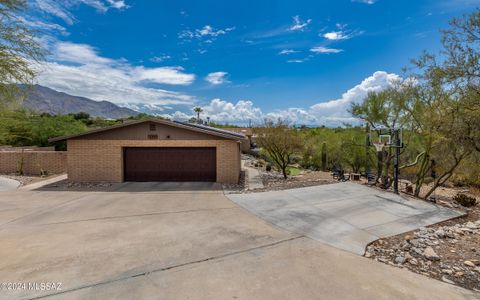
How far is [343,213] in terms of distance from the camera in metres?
8.00

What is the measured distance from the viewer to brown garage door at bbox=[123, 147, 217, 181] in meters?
13.9

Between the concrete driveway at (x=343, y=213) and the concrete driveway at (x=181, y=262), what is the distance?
57 centimetres

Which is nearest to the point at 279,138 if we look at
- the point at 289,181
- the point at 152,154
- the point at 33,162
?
the point at 289,181

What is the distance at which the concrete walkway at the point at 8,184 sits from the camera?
11.9 metres

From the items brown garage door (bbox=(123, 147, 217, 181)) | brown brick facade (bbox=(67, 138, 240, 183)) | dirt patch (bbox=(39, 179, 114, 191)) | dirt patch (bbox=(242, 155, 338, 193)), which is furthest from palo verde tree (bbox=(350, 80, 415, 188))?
dirt patch (bbox=(39, 179, 114, 191))

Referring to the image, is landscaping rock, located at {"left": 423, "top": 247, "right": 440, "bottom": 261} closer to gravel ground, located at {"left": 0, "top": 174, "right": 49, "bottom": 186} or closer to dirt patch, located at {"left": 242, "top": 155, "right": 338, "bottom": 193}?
dirt patch, located at {"left": 242, "top": 155, "right": 338, "bottom": 193}

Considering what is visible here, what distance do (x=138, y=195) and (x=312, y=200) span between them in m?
6.71

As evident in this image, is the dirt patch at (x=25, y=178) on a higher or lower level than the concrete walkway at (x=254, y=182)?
higher

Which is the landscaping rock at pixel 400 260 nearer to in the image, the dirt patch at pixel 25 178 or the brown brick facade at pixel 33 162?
the dirt patch at pixel 25 178

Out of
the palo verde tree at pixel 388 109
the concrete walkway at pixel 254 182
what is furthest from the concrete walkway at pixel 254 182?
the palo verde tree at pixel 388 109

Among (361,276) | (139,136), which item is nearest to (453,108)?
(361,276)

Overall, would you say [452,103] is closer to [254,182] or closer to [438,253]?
[438,253]

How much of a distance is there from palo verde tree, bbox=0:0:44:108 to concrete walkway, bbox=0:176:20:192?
8741 millimetres

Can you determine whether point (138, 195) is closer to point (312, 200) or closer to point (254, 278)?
point (312, 200)
